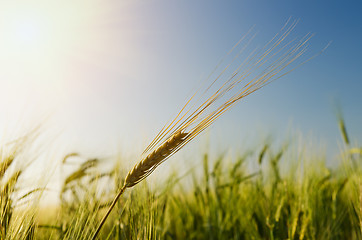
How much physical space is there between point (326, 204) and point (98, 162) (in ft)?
4.17

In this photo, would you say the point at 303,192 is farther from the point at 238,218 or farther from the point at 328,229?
the point at 238,218

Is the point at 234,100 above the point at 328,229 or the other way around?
above

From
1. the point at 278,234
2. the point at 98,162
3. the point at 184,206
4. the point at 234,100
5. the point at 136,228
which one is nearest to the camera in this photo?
the point at 234,100

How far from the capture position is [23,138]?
1.10 meters

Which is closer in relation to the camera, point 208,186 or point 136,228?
point 136,228

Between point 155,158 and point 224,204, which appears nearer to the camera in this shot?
point 155,158

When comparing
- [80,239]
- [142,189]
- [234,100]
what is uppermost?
[234,100]

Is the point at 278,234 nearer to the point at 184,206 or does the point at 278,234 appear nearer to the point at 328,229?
the point at 328,229

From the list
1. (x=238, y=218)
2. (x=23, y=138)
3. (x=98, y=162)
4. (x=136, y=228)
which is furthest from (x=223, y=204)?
(x=23, y=138)

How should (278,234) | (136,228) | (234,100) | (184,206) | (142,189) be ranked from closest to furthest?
1. (234,100)
2. (136,228)
3. (142,189)
4. (278,234)
5. (184,206)

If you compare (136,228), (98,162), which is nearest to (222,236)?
(98,162)

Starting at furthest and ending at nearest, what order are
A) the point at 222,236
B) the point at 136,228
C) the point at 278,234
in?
the point at 222,236
the point at 278,234
the point at 136,228

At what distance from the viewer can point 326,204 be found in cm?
185

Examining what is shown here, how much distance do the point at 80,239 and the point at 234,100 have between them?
0.49 metres
